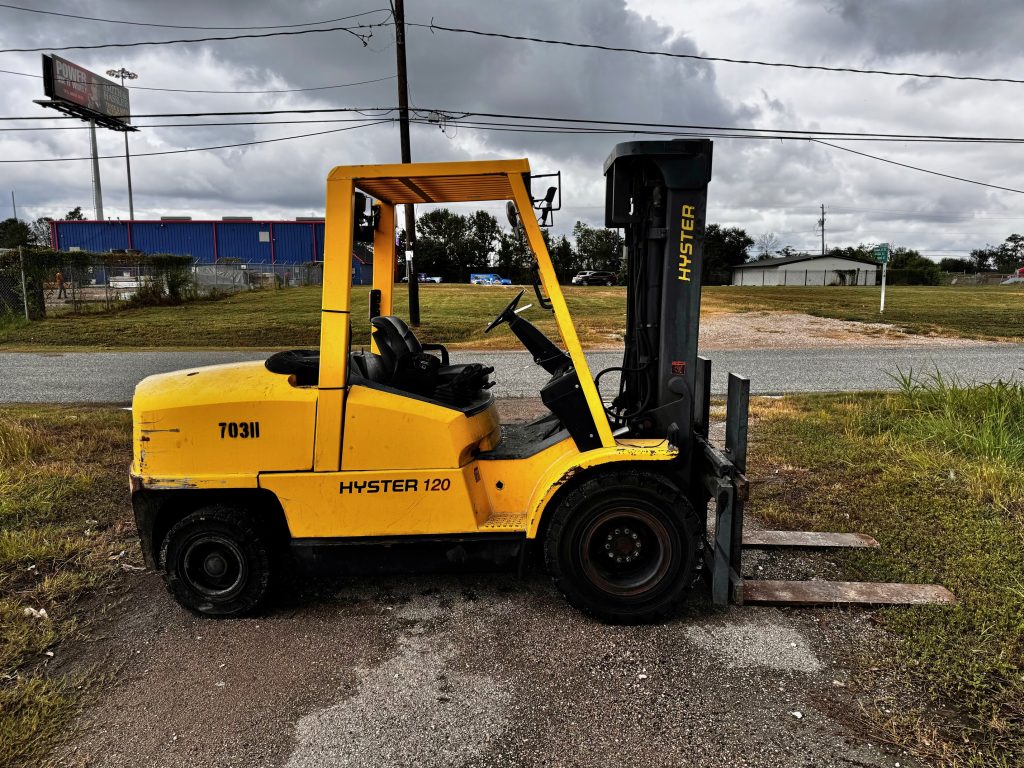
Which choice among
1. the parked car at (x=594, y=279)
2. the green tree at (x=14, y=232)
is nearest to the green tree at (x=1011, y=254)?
the parked car at (x=594, y=279)

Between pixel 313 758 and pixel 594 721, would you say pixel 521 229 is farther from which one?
pixel 313 758

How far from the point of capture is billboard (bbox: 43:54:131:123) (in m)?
51.0

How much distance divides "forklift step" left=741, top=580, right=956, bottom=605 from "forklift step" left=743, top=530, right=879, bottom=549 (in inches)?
25.1

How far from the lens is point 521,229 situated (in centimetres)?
374

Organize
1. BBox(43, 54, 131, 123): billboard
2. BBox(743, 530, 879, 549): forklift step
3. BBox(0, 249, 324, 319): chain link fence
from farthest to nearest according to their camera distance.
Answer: BBox(43, 54, 131, 123): billboard < BBox(0, 249, 324, 319): chain link fence < BBox(743, 530, 879, 549): forklift step

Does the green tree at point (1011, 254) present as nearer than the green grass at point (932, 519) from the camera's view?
No

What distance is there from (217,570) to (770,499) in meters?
4.20

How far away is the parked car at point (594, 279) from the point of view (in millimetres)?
52219

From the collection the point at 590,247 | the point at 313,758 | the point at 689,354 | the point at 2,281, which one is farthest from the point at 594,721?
the point at 590,247

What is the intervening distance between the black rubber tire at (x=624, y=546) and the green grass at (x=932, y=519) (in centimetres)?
100

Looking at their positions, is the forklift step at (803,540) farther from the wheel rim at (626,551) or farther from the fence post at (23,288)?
the fence post at (23,288)

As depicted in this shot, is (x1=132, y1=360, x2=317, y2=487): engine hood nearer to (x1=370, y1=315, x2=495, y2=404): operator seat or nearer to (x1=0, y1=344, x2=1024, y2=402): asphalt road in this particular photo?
(x1=370, y1=315, x2=495, y2=404): operator seat

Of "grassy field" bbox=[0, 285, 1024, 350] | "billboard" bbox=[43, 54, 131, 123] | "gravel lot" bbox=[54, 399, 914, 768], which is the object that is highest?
"billboard" bbox=[43, 54, 131, 123]

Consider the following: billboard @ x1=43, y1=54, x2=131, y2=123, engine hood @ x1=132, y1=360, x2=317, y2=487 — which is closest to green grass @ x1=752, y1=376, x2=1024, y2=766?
engine hood @ x1=132, y1=360, x2=317, y2=487
